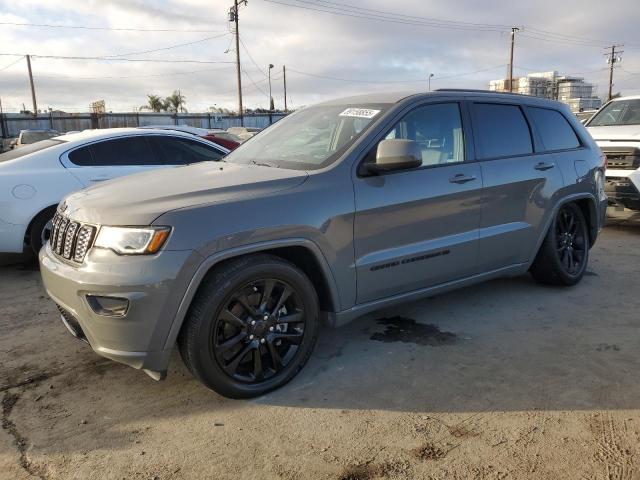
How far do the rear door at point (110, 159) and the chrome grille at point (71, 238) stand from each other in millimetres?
2730

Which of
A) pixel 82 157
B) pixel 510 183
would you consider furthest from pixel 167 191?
pixel 82 157

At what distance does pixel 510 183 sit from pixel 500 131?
0.45 m

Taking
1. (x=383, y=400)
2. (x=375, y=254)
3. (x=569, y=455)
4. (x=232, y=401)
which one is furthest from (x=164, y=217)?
(x=569, y=455)

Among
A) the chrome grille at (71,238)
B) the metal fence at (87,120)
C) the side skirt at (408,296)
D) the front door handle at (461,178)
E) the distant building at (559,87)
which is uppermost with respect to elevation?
the distant building at (559,87)

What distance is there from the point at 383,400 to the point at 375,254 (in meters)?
0.90

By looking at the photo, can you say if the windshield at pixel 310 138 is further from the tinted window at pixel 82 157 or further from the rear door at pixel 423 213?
the tinted window at pixel 82 157

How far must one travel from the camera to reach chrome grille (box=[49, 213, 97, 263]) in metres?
2.91

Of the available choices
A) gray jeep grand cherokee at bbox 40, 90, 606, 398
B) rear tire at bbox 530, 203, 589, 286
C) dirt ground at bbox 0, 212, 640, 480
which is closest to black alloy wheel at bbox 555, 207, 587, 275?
rear tire at bbox 530, 203, 589, 286

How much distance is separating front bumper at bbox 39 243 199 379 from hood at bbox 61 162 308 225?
8.9 inches

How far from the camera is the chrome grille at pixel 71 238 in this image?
291cm

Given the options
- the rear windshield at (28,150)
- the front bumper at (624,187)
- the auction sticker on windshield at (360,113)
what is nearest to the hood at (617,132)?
the front bumper at (624,187)

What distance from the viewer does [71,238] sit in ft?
10.0

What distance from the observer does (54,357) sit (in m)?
3.70

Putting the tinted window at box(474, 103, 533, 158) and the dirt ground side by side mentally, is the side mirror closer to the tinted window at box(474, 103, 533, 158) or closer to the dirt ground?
the tinted window at box(474, 103, 533, 158)
